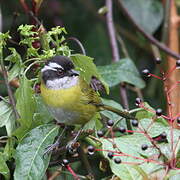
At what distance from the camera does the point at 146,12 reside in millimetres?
3656

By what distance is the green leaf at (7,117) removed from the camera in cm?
198

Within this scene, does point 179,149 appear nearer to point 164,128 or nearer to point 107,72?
point 164,128

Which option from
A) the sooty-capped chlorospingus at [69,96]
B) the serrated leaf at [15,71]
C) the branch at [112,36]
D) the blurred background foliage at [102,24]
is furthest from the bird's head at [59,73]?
the blurred background foliage at [102,24]

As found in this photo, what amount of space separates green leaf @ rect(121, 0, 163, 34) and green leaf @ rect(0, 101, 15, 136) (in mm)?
1761

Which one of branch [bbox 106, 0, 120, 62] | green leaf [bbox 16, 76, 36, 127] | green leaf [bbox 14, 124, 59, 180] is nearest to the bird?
green leaf [bbox 14, 124, 59, 180]

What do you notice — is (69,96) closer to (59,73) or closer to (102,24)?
(59,73)

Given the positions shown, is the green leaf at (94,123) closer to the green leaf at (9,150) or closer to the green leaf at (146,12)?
the green leaf at (9,150)

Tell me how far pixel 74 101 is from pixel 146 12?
154cm

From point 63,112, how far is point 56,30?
497 mm

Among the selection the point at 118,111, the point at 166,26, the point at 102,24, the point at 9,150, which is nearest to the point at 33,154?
the point at 9,150

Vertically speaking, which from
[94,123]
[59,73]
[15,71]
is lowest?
[94,123]

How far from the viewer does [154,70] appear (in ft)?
13.1

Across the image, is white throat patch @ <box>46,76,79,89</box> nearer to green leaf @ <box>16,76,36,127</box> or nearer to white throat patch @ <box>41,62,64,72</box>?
white throat patch @ <box>41,62,64,72</box>

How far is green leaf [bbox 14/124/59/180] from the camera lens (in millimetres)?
1836
